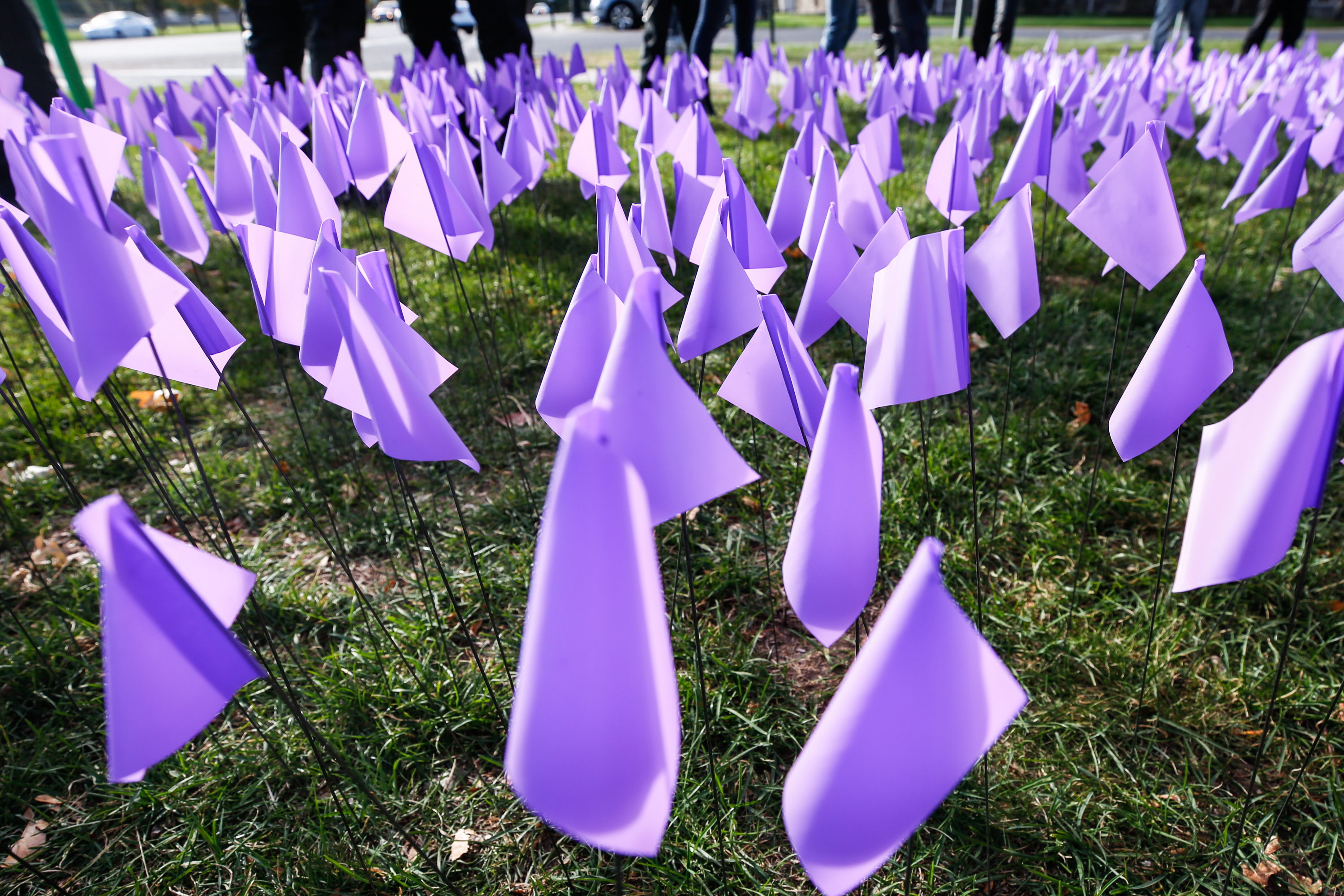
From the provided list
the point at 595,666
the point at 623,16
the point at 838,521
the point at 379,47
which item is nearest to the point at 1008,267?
the point at 838,521

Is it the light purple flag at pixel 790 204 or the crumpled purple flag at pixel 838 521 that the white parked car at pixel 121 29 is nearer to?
the light purple flag at pixel 790 204

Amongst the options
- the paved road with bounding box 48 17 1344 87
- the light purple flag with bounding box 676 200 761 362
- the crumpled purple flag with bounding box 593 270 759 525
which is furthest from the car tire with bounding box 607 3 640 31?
the crumpled purple flag with bounding box 593 270 759 525

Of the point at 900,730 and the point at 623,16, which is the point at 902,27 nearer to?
the point at 900,730

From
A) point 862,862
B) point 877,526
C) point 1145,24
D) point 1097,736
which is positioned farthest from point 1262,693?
point 1145,24

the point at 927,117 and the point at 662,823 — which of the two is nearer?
the point at 662,823

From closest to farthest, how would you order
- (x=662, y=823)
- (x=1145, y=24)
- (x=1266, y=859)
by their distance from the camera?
(x=662, y=823) < (x=1266, y=859) < (x=1145, y=24)

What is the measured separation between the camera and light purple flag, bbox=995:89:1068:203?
1.95 metres

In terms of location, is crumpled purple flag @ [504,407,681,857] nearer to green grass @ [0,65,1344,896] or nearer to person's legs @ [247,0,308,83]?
green grass @ [0,65,1344,896]

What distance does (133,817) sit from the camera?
4.66ft

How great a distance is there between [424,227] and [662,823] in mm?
1353

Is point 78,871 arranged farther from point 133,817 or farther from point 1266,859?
point 1266,859

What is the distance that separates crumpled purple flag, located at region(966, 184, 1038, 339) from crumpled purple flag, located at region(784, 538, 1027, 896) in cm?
82

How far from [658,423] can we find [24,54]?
4.13 m

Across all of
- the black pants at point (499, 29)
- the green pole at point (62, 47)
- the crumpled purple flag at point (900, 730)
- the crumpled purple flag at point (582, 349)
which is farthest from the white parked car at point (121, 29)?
the crumpled purple flag at point (900, 730)
